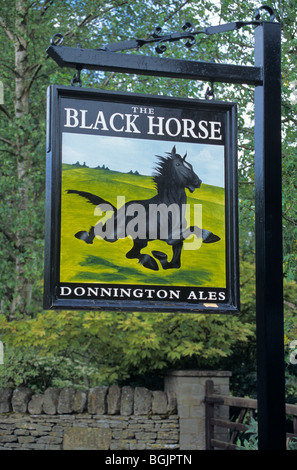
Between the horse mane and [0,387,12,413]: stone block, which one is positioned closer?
the horse mane

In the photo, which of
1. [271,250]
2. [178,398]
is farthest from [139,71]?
[178,398]

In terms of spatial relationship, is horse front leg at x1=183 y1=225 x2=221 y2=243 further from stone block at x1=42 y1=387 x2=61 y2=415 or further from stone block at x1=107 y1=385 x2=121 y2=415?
stone block at x1=42 y1=387 x2=61 y2=415

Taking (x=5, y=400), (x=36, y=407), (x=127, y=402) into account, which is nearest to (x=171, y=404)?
(x=127, y=402)

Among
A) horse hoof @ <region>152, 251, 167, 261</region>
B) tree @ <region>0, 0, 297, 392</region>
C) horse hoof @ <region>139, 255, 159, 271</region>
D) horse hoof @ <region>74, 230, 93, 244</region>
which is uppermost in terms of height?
tree @ <region>0, 0, 297, 392</region>

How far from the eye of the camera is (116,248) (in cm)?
310

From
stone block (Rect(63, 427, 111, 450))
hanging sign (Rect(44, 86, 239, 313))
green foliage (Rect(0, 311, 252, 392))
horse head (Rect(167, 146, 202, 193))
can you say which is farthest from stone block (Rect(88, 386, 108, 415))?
horse head (Rect(167, 146, 202, 193))

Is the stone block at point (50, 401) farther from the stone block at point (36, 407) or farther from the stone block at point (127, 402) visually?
the stone block at point (127, 402)

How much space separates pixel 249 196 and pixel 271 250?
8.47m

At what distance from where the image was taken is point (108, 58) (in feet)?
10.4

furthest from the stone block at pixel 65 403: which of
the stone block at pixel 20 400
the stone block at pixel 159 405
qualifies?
the stone block at pixel 159 405

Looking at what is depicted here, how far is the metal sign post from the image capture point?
2.94m

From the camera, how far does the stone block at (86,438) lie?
950 centimetres

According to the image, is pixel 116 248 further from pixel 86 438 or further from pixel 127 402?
pixel 86 438

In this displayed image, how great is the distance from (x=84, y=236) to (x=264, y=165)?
38.1 inches
